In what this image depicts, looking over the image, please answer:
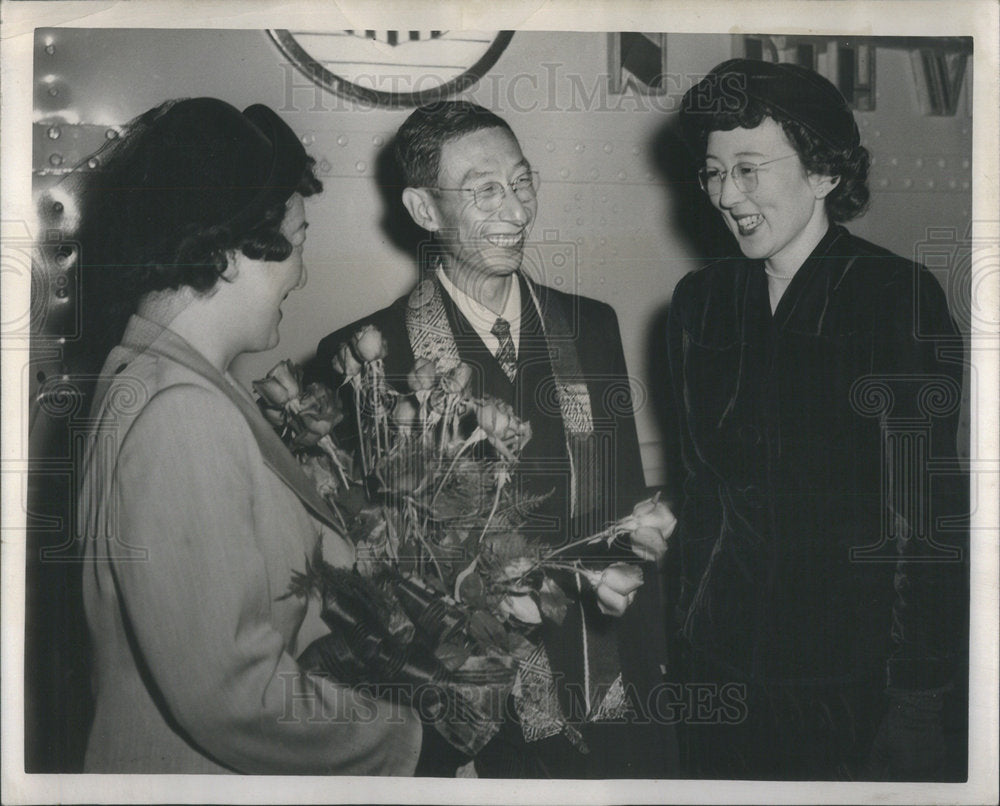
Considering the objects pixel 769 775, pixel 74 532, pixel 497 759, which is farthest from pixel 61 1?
pixel 769 775

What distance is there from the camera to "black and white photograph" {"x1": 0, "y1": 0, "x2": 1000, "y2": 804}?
1.85 metres

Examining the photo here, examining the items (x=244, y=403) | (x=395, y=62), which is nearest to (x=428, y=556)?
(x=244, y=403)

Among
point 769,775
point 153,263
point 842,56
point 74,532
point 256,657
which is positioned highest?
point 842,56

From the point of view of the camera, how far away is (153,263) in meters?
1.86

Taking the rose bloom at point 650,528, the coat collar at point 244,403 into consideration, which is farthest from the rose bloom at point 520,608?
the coat collar at point 244,403

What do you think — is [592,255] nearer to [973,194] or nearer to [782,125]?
[782,125]

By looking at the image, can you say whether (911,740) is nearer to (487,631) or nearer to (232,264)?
(487,631)

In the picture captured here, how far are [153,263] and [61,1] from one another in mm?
662

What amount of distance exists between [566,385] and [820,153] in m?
0.79

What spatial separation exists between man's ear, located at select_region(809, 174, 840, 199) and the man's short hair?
0.73 m

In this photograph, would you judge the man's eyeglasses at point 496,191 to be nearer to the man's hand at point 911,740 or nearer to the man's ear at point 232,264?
the man's ear at point 232,264

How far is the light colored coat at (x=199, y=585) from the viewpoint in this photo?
182cm

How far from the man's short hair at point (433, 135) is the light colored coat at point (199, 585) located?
63 cm

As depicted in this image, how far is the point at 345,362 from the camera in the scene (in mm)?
1859
